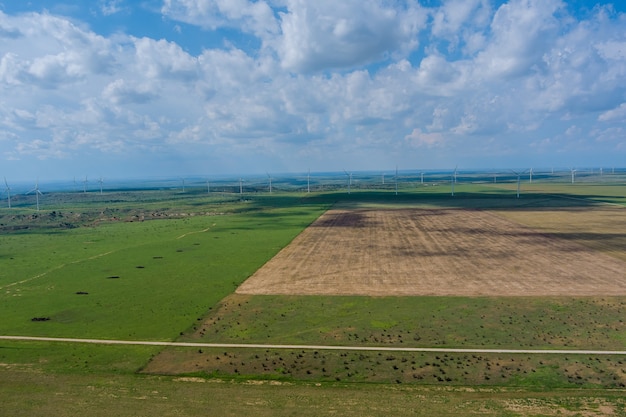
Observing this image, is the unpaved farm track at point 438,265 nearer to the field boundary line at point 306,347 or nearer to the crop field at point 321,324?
the crop field at point 321,324

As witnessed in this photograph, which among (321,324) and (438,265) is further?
(438,265)

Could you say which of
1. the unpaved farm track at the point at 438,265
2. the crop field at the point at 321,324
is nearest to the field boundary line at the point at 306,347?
the crop field at the point at 321,324

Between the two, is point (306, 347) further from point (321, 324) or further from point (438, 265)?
point (438, 265)

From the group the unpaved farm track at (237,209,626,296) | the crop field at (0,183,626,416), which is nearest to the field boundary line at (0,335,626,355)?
the crop field at (0,183,626,416)

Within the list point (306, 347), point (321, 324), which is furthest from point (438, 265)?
point (306, 347)

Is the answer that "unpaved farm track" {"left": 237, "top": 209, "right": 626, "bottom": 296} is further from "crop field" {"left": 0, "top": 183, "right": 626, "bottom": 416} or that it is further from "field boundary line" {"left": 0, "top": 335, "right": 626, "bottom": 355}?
"field boundary line" {"left": 0, "top": 335, "right": 626, "bottom": 355}

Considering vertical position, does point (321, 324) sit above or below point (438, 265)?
below
